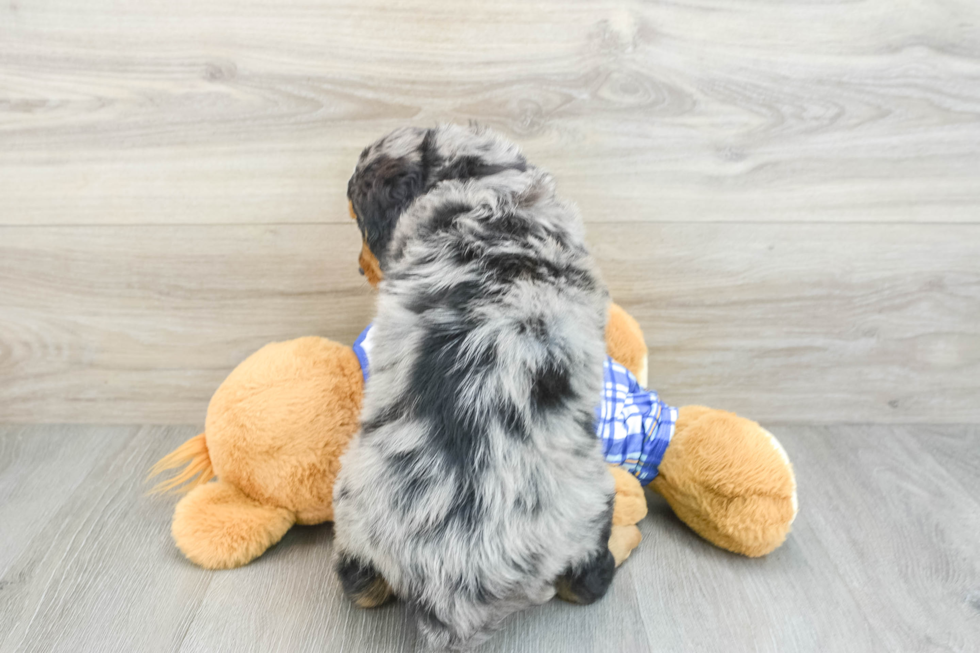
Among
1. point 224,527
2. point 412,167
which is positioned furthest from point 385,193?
point 224,527

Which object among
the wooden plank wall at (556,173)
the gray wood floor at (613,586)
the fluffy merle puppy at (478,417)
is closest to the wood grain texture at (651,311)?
the wooden plank wall at (556,173)

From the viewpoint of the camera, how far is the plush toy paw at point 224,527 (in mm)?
934

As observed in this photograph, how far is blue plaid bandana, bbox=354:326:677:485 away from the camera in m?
0.95

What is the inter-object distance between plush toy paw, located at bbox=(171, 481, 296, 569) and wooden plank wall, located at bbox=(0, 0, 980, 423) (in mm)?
336

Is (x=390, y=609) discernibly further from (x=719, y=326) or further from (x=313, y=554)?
(x=719, y=326)

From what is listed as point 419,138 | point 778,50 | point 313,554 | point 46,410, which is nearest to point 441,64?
point 419,138

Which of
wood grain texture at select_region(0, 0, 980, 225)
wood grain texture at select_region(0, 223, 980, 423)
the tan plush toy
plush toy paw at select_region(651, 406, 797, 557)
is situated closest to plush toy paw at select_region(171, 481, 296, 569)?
the tan plush toy

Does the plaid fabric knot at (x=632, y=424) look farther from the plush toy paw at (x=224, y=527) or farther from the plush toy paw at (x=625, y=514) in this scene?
the plush toy paw at (x=224, y=527)

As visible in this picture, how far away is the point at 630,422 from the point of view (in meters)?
0.97

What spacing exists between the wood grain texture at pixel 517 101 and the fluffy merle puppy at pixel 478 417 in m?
0.33

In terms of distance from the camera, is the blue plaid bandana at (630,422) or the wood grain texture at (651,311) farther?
the wood grain texture at (651,311)

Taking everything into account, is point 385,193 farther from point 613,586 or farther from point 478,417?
point 613,586

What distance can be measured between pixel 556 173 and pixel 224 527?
29.6 inches

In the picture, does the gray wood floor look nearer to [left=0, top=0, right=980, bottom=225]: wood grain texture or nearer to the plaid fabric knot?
the plaid fabric knot
